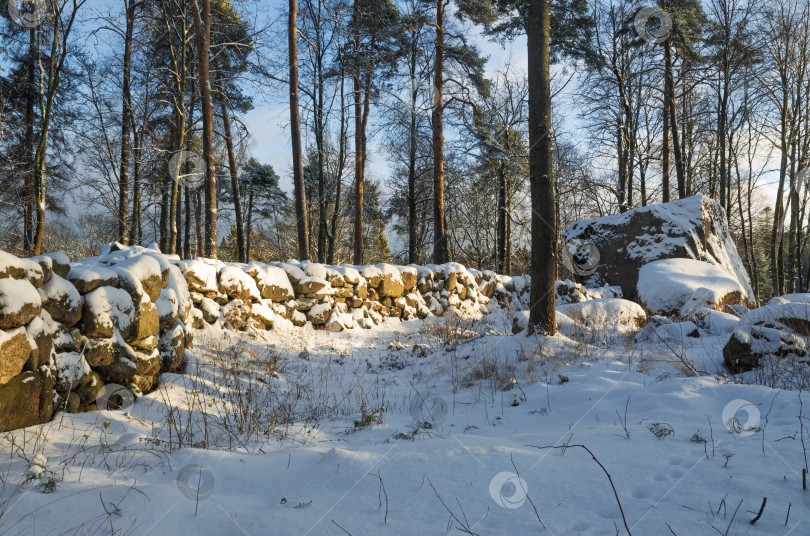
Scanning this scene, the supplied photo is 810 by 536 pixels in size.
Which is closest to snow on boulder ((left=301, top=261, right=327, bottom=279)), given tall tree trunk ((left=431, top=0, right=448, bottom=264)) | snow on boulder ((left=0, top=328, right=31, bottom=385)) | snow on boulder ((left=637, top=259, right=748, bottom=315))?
snow on boulder ((left=0, top=328, right=31, bottom=385))

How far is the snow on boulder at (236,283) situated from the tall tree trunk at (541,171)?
4.17 m

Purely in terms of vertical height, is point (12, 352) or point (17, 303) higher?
point (17, 303)

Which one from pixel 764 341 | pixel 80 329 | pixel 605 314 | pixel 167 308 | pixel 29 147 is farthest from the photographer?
pixel 29 147

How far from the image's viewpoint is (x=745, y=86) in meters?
14.1

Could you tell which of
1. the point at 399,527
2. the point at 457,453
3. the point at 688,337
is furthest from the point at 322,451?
the point at 688,337

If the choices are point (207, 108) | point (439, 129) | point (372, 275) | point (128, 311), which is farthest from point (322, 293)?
point (439, 129)

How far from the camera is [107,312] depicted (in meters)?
3.34

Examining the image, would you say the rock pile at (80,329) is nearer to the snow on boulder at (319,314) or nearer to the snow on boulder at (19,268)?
the snow on boulder at (19,268)

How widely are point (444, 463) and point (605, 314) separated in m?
5.68

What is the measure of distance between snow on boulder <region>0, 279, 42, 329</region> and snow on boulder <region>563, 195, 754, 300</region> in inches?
418

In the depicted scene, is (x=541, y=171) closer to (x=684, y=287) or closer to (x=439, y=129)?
(x=684, y=287)

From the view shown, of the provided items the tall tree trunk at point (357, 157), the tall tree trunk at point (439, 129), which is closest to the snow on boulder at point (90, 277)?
the tall tree trunk at point (439, 129)

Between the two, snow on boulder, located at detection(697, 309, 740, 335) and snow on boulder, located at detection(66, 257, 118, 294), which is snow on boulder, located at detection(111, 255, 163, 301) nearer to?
snow on boulder, located at detection(66, 257, 118, 294)

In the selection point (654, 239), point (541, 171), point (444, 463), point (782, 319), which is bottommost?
point (444, 463)
